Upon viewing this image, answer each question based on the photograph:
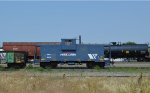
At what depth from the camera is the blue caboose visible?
50.0 meters

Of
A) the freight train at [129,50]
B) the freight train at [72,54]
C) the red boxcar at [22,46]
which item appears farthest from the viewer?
the red boxcar at [22,46]

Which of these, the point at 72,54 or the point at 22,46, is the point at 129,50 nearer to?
the point at 72,54

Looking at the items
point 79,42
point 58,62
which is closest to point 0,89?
point 58,62

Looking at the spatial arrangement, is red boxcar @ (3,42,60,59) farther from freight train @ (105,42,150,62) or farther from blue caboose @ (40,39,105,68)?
blue caboose @ (40,39,105,68)

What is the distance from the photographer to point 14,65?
174 ft

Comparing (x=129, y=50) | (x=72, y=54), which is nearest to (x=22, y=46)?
(x=129, y=50)

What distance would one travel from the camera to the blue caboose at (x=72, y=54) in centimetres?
5000

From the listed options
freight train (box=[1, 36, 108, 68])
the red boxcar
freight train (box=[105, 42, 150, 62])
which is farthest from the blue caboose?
the red boxcar

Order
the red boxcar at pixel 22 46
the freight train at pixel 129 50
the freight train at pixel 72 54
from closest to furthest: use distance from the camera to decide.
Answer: the freight train at pixel 72 54, the freight train at pixel 129 50, the red boxcar at pixel 22 46

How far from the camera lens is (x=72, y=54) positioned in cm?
5059

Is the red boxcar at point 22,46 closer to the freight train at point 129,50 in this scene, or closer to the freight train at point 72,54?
the freight train at point 129,50

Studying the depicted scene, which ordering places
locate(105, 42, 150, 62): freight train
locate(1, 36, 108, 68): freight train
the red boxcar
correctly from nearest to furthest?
locate(1, 36, 108, 68): freight train → locate(105, 42, 150, 62): freight train → the red boxcar

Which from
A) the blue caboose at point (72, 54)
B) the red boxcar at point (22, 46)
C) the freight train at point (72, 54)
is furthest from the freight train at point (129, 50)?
the blue caboose at point (72, 54)

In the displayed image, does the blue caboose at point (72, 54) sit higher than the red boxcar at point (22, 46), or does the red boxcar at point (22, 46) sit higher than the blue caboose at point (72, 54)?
Result: the red boxcar at point (22, 46)
